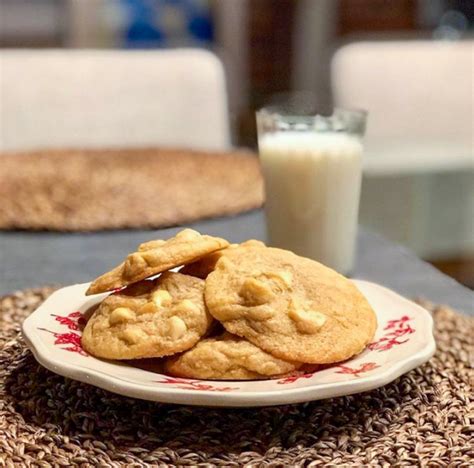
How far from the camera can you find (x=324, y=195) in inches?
43.2

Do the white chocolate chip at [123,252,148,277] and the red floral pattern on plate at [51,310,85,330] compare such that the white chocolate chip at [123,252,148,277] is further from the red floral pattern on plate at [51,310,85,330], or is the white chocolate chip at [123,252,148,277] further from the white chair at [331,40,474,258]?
the white chair at [331,40,474,258]

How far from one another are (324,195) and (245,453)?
1.79 ft

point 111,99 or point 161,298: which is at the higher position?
point 161,298

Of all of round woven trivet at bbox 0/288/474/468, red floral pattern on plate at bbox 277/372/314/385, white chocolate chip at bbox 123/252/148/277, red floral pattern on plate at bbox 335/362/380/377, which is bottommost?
→ round woven trivet at bbox 0/288/474/468

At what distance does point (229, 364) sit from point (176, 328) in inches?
1.9

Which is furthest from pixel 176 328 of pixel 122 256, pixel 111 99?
pixel 111 99

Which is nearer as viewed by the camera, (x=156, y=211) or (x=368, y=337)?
(x=368, y=337)

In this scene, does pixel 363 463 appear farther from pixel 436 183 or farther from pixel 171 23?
pixel 171 23

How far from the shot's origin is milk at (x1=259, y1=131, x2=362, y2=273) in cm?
109

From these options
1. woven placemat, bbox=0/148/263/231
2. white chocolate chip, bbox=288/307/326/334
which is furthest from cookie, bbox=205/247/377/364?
woven placemat, bbox=0/148/263/231

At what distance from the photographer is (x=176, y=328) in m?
0.64

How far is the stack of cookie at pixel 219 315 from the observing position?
64 cm

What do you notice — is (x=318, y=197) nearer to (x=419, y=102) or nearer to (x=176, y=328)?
(x=176, y=328)

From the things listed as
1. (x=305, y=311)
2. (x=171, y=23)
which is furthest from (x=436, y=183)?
(x=171, y=23)
